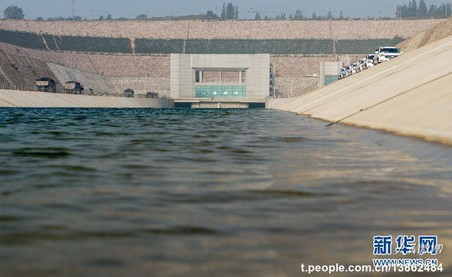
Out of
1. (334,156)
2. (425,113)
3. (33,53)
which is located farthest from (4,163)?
(33,53)

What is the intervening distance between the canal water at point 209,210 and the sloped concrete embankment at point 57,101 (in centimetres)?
6869

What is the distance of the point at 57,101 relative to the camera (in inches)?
3846

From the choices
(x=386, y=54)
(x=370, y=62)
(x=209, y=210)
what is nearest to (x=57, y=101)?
(x=370, y=62)

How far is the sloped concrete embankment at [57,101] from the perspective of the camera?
8255 centimetres

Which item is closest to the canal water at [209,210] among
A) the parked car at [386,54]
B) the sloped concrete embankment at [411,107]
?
the sloped concrete embankment at [411,107]

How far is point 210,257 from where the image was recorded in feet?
17.7

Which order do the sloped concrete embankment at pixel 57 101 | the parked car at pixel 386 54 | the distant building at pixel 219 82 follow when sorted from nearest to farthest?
the parked car at pixel 386 54 → the sloped concrete embankment at pixel 57 101 → the distant building at pixel 219 82

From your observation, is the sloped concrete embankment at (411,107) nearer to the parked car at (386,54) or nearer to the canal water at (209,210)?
the canal water at (209,210)

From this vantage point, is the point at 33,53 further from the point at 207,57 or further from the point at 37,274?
the point at 37,274

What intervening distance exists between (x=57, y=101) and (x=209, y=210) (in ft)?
307

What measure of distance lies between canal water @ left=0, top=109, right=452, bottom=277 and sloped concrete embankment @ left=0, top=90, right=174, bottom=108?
6869cm

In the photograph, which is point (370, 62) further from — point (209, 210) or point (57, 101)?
point (209, 210)

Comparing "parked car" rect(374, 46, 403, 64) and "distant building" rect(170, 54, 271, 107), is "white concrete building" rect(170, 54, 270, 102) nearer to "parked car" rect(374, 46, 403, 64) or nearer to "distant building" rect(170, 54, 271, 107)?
"distant building" rect(170, 54, 271, 107)

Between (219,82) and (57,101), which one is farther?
(219,82)
